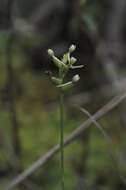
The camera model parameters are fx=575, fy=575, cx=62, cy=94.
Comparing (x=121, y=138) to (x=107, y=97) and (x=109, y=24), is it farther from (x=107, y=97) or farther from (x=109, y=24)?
(x=109, y=24)

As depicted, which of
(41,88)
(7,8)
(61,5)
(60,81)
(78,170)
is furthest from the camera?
(61,5)

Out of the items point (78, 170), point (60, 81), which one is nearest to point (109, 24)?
point (78, 170)

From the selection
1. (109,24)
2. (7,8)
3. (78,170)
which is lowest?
(78,170)

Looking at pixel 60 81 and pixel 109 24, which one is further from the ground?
pixel 60 81

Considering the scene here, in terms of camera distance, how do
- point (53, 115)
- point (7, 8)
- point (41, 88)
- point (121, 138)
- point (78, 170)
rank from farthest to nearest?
point (41, 88) < point (53, 115) < point (121, 138) < point (78, 170) < point (7, 8)

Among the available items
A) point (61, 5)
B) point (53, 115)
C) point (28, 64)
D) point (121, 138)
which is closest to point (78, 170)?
point (121, 138)

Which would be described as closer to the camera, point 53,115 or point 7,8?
point 7,8

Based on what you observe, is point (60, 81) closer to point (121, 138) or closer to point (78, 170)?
point (78, 170)
